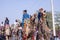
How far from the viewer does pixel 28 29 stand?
7055 millimetres

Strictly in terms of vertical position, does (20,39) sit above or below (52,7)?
below

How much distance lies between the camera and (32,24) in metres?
7.07

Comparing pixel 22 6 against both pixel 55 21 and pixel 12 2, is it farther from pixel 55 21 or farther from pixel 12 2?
pixel 55 21

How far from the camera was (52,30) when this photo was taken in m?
7.12

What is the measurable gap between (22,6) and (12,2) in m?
0.23

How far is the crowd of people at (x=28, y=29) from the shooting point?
7.04 metres

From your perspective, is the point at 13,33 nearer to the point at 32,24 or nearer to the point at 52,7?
the point at 32,24

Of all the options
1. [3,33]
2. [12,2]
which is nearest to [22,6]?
[12,2]

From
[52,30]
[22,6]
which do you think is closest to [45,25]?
[52,30]

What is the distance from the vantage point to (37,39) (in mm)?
7074

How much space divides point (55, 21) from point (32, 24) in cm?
51

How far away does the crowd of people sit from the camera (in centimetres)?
704

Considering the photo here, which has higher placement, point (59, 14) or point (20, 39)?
point (59, 14)

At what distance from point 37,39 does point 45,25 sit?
13.6 inches
